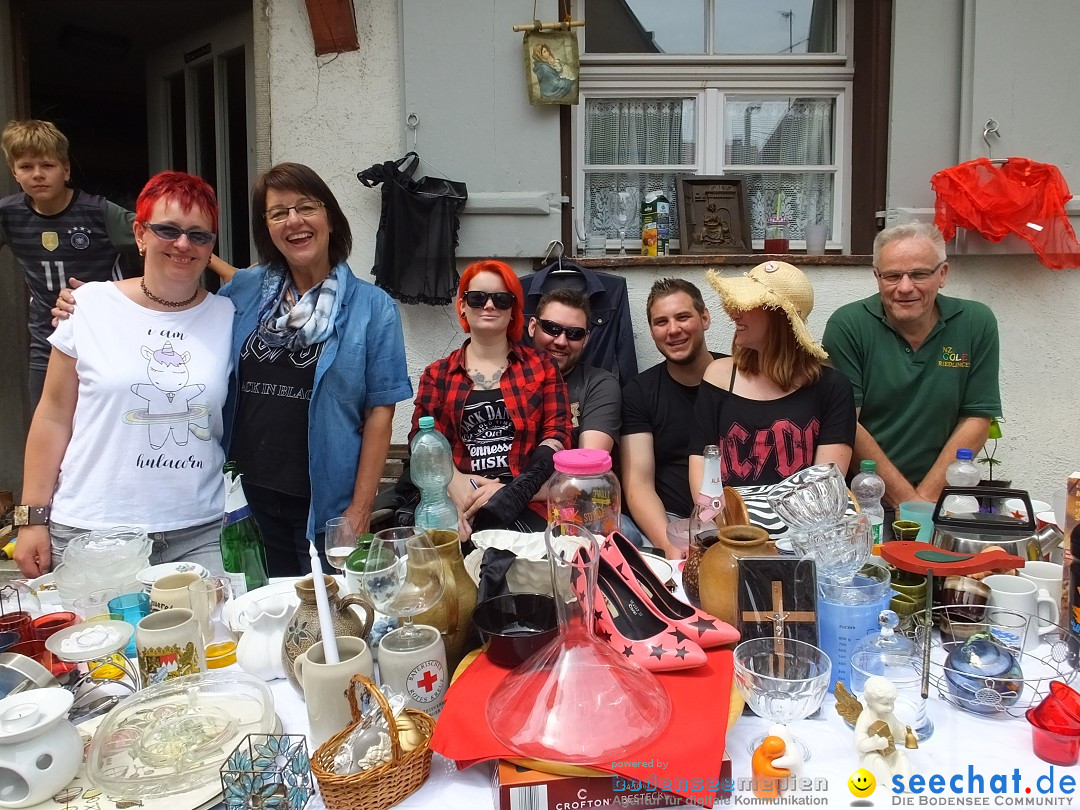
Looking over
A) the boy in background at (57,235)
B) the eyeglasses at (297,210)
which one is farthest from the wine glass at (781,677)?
the boy in background at (57,235)

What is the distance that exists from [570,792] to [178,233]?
1.85 meters

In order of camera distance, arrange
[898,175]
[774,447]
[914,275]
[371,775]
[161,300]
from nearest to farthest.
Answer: [371,775] → [161,300] → [774,447] → [914,275] → [898,175]

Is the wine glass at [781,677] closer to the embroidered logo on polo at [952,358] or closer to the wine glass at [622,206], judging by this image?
the embroidered logo on polo at [952,358]

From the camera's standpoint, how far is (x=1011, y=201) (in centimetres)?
344

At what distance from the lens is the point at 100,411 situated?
2.08m

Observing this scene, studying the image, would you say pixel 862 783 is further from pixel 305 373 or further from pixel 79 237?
pixel 79 237

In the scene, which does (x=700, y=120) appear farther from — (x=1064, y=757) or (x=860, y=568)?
(x=1064, y=757)

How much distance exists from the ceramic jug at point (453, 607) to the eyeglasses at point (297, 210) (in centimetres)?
136

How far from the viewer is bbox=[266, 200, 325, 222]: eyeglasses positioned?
7.45 feet

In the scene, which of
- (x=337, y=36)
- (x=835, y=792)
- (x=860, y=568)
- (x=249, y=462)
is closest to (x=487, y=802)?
(x=835, y=792)

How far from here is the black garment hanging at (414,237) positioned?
139 inches

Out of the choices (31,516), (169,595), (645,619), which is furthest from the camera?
(31,516)

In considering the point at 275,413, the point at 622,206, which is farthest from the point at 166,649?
the point at 622,206

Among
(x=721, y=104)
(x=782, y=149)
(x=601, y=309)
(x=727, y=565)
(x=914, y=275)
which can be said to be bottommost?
(x=727, y=565)
